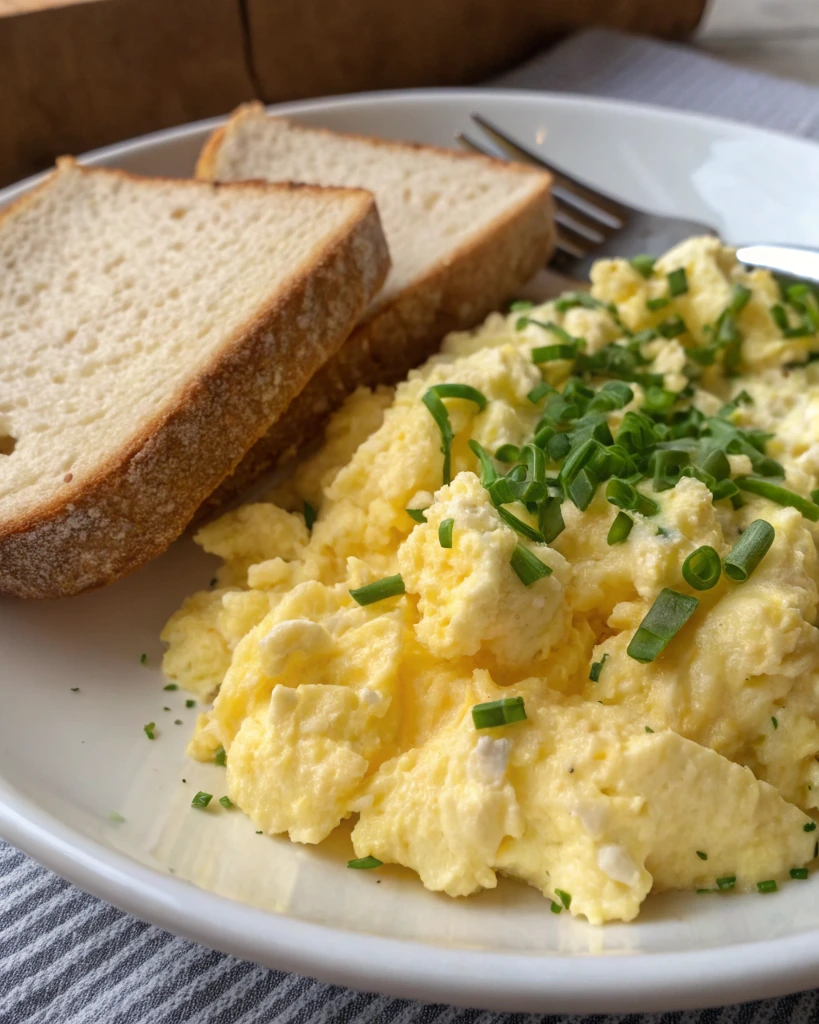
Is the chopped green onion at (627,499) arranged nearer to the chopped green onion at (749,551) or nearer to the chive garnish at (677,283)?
the chopped green onion at (749,551)

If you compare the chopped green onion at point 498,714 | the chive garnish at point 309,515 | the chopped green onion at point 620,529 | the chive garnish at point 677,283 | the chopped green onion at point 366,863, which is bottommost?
the chopped green onion at point 366,863

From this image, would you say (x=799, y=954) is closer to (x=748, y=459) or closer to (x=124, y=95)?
(x=748, y=459)

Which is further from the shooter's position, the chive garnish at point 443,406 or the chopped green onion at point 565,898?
the chive garnish at point 443,406

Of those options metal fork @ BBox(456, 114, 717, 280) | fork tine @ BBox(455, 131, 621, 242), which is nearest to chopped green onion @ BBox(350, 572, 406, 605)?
metal fork @ BBox(456, 114, 717, 280)

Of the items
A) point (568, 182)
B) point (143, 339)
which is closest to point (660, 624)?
point (143, 339)

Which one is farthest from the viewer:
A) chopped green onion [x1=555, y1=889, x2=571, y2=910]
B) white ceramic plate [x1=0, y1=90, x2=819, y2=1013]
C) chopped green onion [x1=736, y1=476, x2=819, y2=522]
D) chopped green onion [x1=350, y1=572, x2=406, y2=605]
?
chopped green onion [x1=736, y1=476, x2=819, y2=522]

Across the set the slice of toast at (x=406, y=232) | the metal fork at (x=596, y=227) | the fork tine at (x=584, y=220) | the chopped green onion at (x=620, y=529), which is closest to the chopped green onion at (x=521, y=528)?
the chopped green onion at (x=620, y=529)

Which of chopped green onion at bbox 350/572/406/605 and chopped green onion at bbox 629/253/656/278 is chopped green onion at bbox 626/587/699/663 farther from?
chopped green onion at bbox 629/253/656/278

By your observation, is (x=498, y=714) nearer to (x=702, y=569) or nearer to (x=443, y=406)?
(x=702, y=569)
